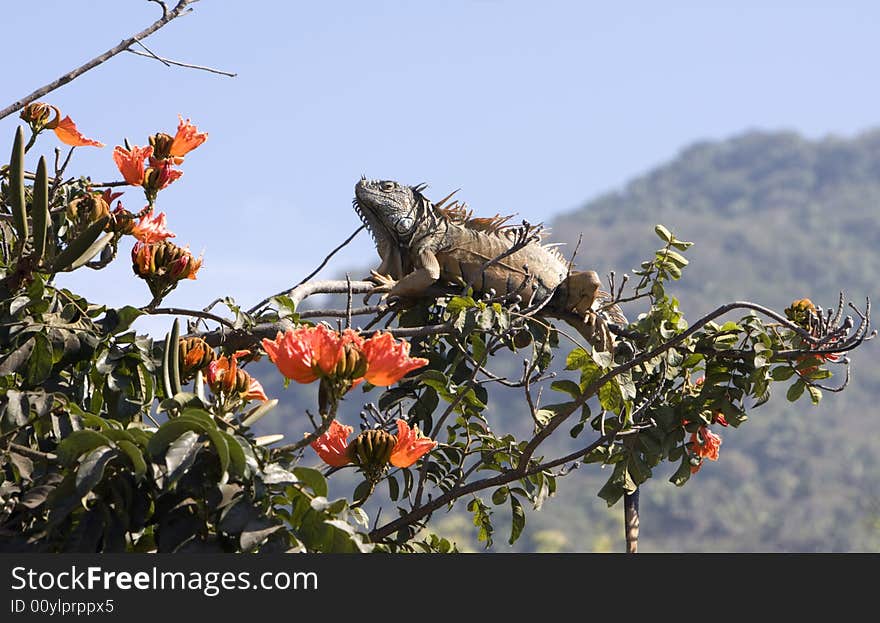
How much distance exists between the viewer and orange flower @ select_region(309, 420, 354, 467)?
3.55 metres

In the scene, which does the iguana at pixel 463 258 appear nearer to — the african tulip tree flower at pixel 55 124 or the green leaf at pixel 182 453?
the african tulip tree flower at pixel 55 124

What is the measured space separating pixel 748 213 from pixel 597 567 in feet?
499

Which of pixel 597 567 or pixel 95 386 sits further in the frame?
pixel 95 386

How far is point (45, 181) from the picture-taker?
3.33m

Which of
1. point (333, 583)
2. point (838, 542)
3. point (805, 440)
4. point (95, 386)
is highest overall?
point (805, 440)

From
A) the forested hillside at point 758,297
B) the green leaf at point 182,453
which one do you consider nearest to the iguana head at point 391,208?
the green leaf at point 182,453

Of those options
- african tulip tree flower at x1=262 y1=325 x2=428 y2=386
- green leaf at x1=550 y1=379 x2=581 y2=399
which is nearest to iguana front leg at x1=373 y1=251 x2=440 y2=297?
green leaf at x1=550 y1=379 x2=581 y2=399

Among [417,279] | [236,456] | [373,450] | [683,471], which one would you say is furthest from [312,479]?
[417,279]

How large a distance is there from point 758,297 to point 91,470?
112m

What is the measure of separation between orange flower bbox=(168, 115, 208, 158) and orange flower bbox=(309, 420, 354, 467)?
1124 millimetres

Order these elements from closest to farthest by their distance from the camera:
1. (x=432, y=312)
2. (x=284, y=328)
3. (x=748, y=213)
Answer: (x=284, y=328) < (x=432, y=312) < (x=748, y=213)

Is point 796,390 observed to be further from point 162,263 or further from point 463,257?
point 162,263

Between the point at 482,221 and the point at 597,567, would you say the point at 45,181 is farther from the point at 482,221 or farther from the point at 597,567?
the point at 482,221

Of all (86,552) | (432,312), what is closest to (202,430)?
(86,552)
